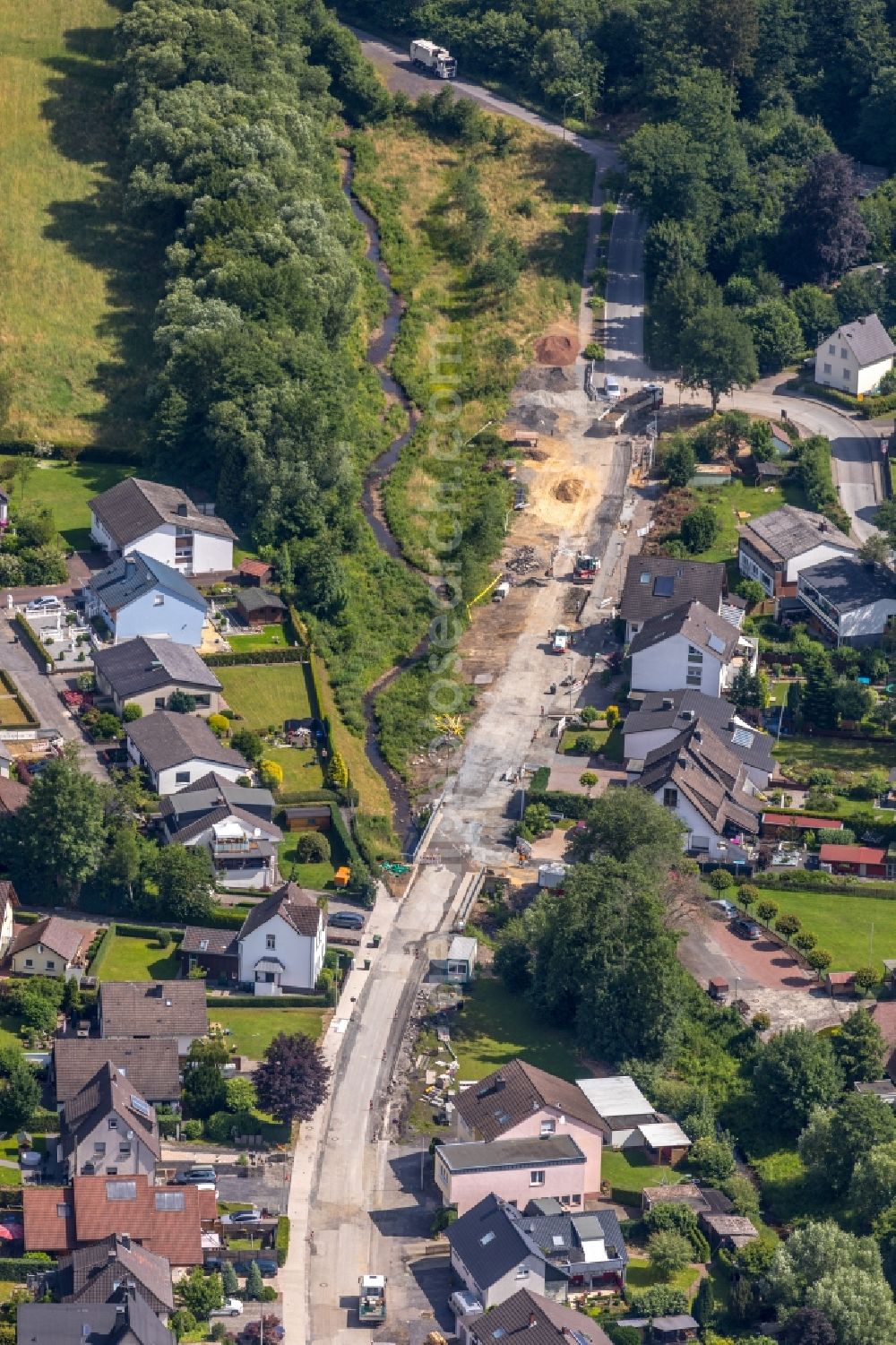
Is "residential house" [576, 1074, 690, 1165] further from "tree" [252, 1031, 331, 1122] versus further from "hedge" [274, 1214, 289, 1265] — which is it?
"hedge" [274, 1214, 289, 1265]

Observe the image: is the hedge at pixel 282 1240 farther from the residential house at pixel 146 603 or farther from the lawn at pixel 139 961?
the residential house at pixel 146 603

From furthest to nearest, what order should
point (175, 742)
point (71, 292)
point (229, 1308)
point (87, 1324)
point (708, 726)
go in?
point (71, 292) → point (708, 726) → point (175, 742) → point (229, 1308) → point (87, 1324)

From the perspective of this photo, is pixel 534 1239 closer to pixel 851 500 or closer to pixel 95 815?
pixel 95 815

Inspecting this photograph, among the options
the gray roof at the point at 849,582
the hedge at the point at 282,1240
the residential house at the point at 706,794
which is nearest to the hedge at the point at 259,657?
the residential house at the point at 706,794

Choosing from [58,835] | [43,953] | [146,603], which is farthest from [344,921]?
[146,603]

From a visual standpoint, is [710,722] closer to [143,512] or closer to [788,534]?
[788,534]

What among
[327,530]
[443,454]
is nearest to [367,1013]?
[327,530]

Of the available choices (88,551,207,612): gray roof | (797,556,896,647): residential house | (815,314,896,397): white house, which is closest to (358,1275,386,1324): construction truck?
(88,551,207,612): gray roof
